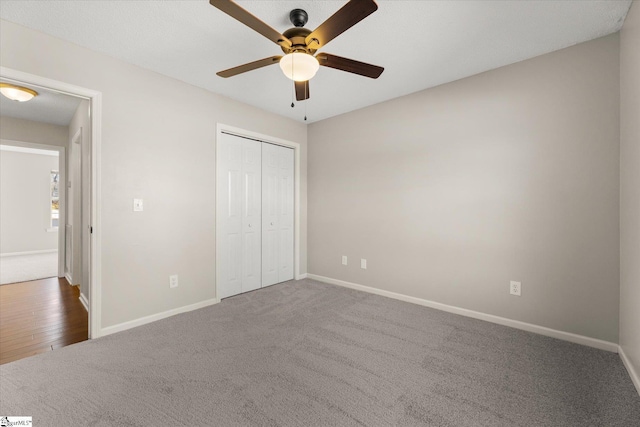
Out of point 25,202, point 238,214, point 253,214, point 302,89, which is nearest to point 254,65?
point 302,89

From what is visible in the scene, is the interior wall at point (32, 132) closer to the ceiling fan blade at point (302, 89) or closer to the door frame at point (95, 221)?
the door frame at point (95, 221)

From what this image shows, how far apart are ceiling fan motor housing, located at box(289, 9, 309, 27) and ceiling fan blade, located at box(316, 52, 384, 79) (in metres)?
0.30

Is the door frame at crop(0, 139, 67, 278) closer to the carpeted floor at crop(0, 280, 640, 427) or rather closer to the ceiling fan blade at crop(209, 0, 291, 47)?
the carpeted floor at crop(0, 280, 640, 427)

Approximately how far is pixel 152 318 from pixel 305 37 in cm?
289

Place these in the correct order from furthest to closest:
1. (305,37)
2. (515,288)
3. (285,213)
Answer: (285,213)
(515,288)
(305,37)

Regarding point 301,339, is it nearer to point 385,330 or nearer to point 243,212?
point 385,330

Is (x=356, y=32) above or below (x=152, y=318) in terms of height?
above

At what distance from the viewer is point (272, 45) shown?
7.57 ft

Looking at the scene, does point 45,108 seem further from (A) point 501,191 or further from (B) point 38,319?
(A) point 501,191

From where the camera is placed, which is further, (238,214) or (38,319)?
(238,214)

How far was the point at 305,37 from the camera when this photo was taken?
176 cm

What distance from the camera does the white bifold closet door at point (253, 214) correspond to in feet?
11.4

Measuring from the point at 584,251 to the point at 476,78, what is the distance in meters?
1.88

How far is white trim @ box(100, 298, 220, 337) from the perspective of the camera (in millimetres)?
2504
